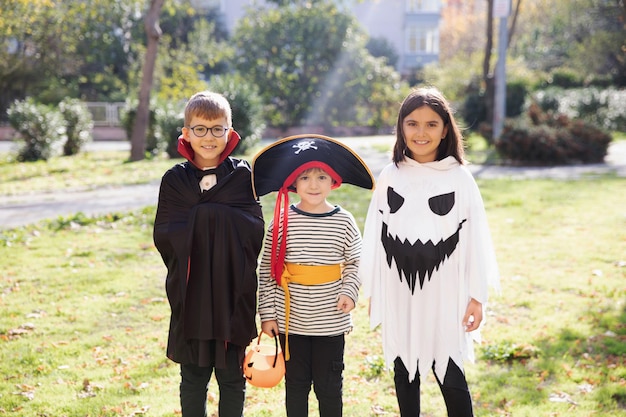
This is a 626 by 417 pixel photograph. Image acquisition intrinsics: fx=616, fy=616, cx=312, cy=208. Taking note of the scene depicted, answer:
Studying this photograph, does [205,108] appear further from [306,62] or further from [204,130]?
[306,62]

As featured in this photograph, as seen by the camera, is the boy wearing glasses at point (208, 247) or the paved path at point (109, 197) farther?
the paved path at point (109, 197)

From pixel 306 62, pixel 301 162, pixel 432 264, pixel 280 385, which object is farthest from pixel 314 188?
pixel 306 62

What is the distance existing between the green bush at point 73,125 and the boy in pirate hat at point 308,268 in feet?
55.7

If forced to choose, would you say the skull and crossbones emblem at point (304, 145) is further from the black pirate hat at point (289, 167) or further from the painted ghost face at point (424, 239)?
the painted ghost face at point (424, 239)

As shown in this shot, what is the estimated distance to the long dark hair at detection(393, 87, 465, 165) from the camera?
2814 millimetres

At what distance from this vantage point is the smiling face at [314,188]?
2830 millimetres

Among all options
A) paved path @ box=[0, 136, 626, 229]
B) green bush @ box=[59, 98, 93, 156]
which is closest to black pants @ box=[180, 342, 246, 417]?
paved path @ box=[0, 136, 626, 229]

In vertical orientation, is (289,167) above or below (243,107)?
below

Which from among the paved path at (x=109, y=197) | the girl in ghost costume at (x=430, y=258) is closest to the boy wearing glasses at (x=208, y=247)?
the girl in ghost costume at (x=430, y=258)

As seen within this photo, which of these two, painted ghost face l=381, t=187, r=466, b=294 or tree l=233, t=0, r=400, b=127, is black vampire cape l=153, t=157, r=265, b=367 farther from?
tree l=233, t=0, r=400, b=127

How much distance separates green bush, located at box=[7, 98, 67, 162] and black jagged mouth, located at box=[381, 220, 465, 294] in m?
15.7

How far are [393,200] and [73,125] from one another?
1748cm

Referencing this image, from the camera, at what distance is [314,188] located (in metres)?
2.82

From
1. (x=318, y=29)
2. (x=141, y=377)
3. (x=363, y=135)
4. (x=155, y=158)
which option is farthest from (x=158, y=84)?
(x=141, y=377)
